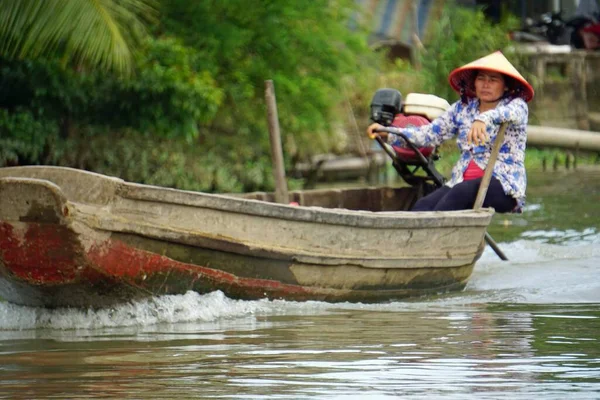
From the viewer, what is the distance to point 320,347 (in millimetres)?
5957

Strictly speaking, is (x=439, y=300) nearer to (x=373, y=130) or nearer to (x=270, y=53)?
(x=373, y=130)

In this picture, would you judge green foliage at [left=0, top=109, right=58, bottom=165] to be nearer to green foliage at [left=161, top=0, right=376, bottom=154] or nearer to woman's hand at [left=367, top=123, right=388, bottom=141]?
green foliage at [left=161, top=0, right=376, bottom=154]

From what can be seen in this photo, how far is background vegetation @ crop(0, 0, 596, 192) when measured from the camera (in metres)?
14.3

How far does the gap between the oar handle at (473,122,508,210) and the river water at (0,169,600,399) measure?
577 millimetres

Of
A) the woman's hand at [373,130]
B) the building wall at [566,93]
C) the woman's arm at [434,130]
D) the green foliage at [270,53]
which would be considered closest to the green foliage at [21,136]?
the green foliage at [270,53]

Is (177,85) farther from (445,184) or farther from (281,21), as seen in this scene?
(445,184)

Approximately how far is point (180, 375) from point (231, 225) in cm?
165

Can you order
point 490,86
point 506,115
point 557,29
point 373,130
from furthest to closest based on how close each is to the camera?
point 557,29
point 373,130
point 490,86
point 506,115

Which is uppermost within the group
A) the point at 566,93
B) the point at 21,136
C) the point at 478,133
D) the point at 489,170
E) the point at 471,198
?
the point at 478,133

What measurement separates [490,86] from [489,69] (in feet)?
0.46

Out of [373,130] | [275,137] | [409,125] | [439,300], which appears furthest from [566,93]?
[439,300]

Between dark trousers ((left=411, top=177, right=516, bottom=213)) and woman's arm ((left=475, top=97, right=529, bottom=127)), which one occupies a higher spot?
woman's arm ((left=475, top=97, right=529, bottom=127))

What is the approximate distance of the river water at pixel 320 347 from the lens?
501cm

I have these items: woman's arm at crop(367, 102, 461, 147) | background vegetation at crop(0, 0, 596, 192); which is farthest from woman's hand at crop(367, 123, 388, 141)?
background vegetation at crop(0, 0, 596, 192)
